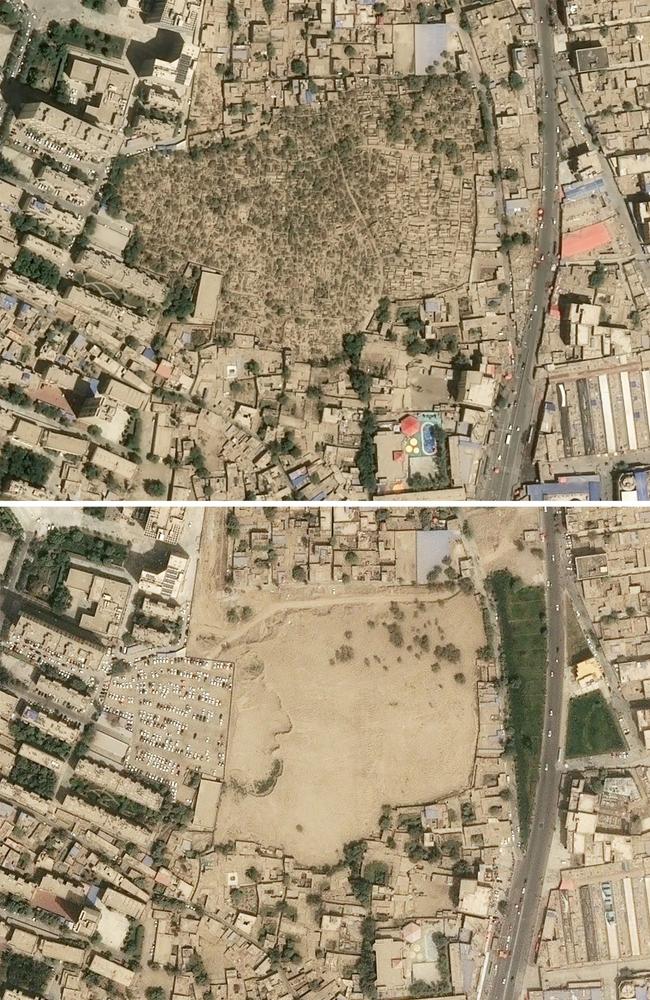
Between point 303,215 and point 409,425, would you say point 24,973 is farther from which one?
point 303,215

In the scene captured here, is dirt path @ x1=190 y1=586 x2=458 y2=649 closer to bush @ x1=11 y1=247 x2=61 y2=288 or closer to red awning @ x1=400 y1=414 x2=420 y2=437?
red awning @ x1=400 y1=414 x2=420 y2=437

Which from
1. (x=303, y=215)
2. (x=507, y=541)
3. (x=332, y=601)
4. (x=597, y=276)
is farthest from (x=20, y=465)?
(x=597, y=276)

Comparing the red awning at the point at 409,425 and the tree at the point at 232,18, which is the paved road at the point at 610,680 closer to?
the red awning at the point at 409,425

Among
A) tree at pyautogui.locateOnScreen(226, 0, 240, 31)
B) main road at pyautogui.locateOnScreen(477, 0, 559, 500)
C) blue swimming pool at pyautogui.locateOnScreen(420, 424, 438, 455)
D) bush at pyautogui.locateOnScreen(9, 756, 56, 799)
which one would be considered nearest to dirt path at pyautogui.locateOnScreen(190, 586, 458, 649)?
main road at pyautogui.locateOnScreen(477, 0, 559, 500)

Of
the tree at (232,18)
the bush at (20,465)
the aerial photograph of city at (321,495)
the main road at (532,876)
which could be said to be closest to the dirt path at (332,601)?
the aerial photograph of city at (321,495)

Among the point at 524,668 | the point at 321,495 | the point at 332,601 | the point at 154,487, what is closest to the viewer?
the point at 154,487

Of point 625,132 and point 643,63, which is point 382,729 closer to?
point 625,132
